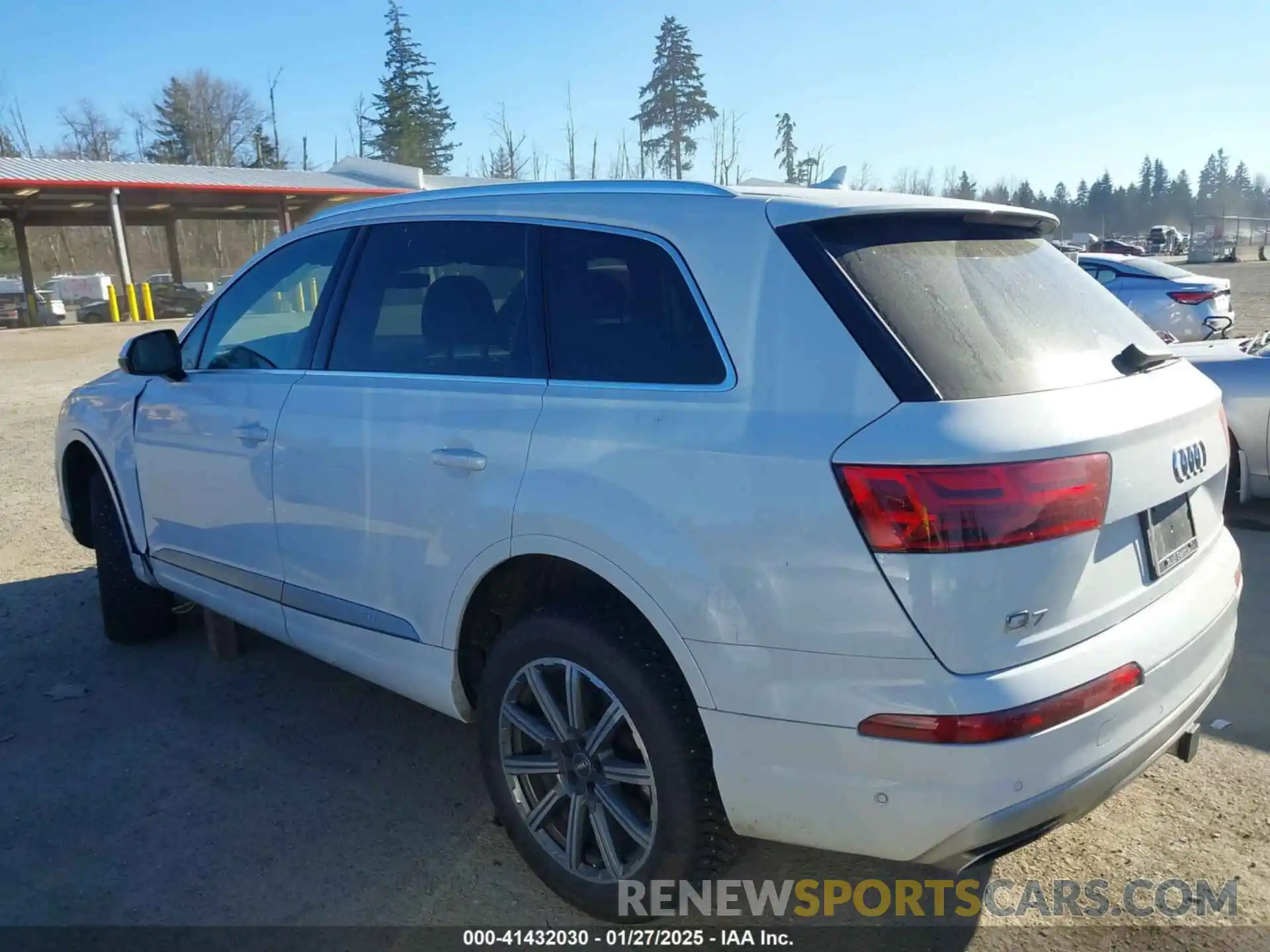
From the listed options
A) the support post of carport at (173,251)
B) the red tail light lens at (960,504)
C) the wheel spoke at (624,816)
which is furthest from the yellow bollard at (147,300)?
the red tail light lens at (960,504)

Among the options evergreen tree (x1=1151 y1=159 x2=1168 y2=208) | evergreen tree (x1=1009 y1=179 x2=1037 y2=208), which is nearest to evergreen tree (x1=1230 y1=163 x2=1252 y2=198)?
evergreen tree (x1=1151 y1=159 x2=1168 y2=208)

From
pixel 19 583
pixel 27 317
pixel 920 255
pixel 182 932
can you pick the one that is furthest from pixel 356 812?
pixel 27 317

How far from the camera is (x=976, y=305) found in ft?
7.59

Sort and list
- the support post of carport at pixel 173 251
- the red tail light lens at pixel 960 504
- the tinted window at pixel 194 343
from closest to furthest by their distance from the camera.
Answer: the red tail light lens at pixel 960 504 < the tinted window at pixel 194 343 < the support post of carport at pixel 173 251

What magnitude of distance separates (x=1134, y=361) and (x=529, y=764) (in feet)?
6.42

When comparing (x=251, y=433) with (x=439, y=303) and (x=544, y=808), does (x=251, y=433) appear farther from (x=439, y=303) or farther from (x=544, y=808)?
(x=544, y=808)

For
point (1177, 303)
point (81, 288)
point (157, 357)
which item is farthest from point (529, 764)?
point (81, 288)

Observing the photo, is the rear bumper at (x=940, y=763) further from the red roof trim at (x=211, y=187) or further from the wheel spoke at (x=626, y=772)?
the red roof trim at (x=211, y=187)

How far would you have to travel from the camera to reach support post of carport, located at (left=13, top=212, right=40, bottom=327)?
31266mm

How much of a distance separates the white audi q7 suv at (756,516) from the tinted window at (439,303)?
0.01m

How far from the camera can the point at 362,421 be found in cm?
308

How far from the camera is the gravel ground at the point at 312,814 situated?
2.78 meters

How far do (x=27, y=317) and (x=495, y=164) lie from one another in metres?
23.5

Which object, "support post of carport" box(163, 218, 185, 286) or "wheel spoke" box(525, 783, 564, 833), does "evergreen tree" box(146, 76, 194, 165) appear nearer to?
"support post of carport" box(163, 218, 185, 286)
